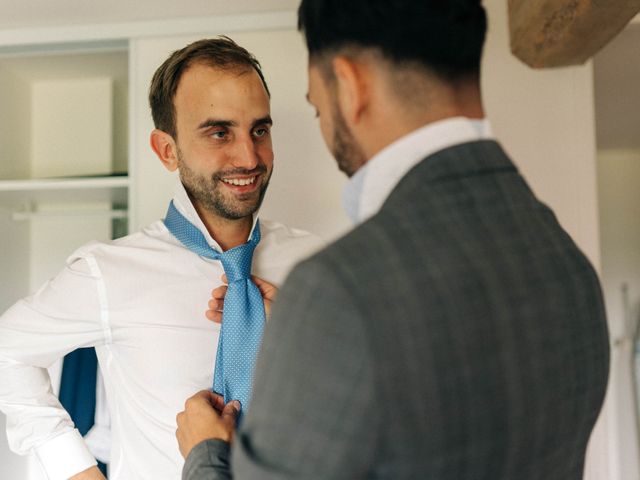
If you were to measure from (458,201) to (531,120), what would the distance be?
1.29 meters

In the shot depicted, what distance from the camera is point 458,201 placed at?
0.63 meters

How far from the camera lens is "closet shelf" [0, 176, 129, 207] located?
1.87 meters

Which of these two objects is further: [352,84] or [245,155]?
[245,155]

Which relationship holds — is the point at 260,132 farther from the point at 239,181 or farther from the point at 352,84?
the point at 352,84

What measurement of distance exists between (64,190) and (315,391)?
163 centimetres

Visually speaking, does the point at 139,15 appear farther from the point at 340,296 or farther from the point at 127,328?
the point at 340,296

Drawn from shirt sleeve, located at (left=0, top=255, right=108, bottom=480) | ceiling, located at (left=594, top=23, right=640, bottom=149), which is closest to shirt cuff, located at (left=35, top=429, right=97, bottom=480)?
shirt sleeve, located at (left=0, top=255, right=108, bottom=480)

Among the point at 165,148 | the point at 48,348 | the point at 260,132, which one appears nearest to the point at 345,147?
the point at 260,132

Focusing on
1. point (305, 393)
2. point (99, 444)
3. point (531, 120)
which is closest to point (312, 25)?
point (305, 393)


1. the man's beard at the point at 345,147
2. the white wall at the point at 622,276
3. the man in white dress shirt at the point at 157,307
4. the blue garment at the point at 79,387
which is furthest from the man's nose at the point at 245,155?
the white wall at the point at 622,276

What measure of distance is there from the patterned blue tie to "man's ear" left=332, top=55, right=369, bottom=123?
620 millimetres

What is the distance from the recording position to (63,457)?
1344 millimetres

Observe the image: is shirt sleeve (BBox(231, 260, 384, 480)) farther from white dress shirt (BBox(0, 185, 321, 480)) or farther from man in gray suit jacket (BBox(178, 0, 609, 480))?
white dress shirt (BBox(0, 185, 321, 480))

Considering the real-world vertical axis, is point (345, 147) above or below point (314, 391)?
above
